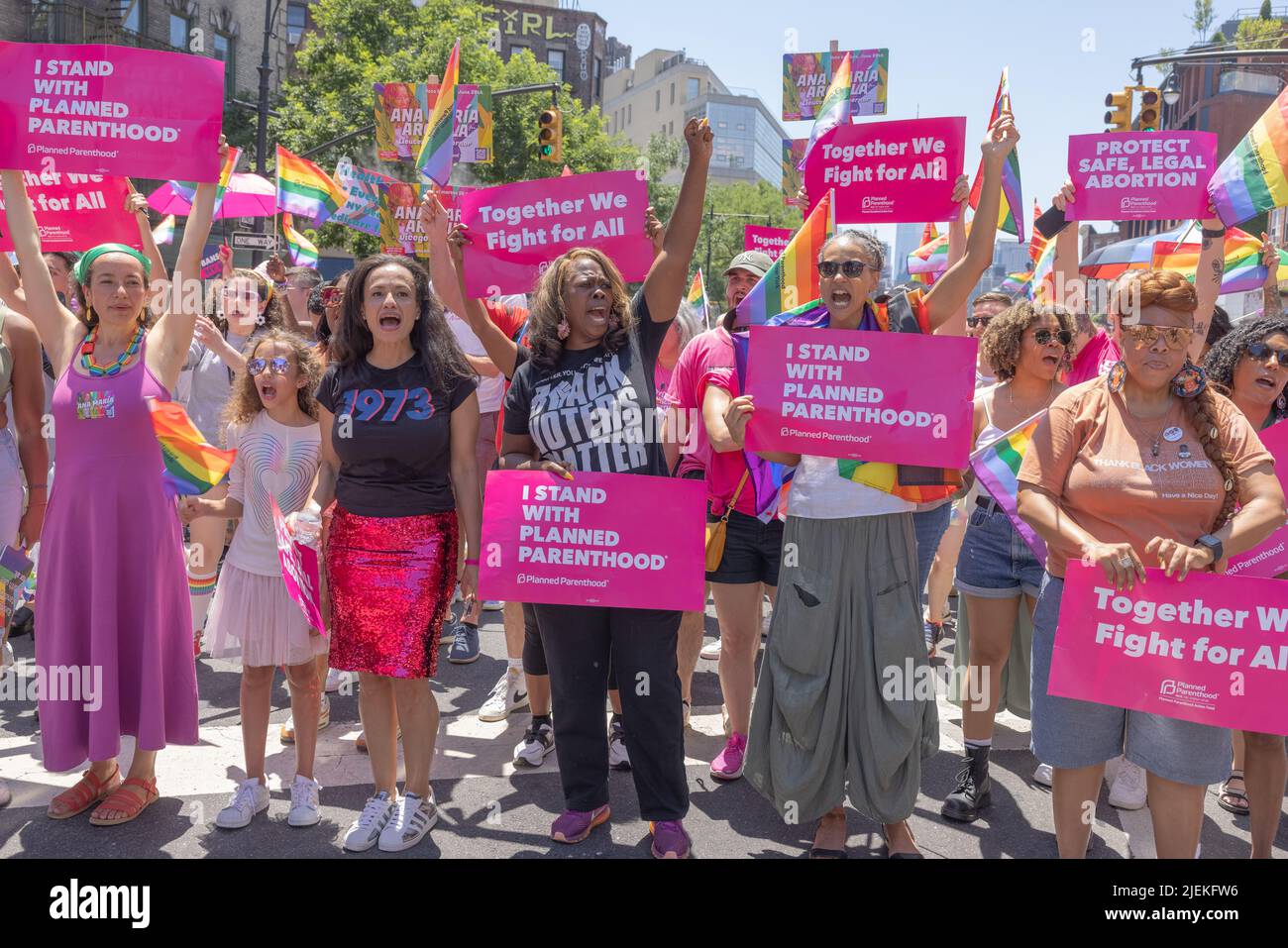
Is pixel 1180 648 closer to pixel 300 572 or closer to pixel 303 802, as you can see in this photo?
pixel 300 572

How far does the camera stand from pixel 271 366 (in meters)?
4.38

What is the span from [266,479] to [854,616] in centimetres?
249

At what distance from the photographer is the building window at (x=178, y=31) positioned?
3072cm

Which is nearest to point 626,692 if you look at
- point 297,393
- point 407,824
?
Answer: point 407,824

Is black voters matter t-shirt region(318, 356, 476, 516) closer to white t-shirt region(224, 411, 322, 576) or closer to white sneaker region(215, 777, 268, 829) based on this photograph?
white t-shirt region(224, 411, 322, 576)

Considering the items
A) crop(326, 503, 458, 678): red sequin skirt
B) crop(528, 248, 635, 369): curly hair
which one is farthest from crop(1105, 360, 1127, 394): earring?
crop(326, 503, 458, 678): red sequin skirt

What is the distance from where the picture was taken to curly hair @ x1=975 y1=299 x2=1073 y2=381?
442 centimetres

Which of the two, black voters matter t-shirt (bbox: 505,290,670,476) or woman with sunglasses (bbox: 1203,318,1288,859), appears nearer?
woman with sunglasses (bbox: 1203,318,1288,859)

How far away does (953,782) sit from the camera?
15.4ft

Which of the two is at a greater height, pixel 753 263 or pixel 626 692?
pixel 753 263

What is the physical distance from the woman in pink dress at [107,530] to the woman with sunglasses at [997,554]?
3.30 metres

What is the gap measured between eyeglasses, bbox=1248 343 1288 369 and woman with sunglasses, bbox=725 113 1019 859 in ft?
3.84

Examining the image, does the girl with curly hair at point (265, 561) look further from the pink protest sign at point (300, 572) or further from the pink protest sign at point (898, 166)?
the pink protest sign at point (898, 166)
